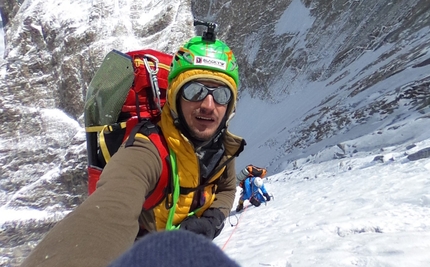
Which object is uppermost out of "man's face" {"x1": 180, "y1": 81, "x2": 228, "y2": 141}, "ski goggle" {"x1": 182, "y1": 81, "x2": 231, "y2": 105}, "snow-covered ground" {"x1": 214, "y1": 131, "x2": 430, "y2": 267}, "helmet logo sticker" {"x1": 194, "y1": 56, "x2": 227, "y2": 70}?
"helmet logo sticker" {"x1": 194, "y1": 56, "x2": 227, "y2": 70}

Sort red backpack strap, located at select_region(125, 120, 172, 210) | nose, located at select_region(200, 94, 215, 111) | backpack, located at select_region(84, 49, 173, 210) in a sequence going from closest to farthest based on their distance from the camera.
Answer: red backpack strap, located at select_region(125, 120, 172, 210) → nose, located at select_region(200, 94, 215, 111) → backpack, located at select_region(84, 49, 173, 210)

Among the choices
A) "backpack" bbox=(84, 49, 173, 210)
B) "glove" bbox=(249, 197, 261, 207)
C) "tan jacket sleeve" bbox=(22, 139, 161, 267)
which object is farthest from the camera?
"glove" bbox=(249, 197, 261, 207)

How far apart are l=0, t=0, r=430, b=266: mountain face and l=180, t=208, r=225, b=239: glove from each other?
29.9ft

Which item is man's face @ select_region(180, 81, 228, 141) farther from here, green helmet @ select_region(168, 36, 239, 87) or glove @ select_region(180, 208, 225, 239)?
glove @ select_region(180, 208, 225, 239)

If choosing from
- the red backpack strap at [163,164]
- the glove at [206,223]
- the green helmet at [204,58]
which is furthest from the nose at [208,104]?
the glove at [206,223]

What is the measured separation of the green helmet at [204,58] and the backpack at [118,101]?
0.37 m

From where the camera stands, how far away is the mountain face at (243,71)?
53.3 ft

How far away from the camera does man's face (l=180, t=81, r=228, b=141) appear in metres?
2.59

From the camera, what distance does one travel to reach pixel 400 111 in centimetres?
1205

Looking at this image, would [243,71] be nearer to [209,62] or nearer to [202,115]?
[209,62]

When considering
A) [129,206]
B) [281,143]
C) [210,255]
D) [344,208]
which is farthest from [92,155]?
[281,143]

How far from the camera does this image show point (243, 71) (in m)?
34.3

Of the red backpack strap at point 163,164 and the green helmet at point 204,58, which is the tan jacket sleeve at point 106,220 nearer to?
the red backpack strap at point 163,164

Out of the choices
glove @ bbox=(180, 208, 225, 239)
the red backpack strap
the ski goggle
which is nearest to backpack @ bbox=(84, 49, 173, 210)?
the red backpack strap
